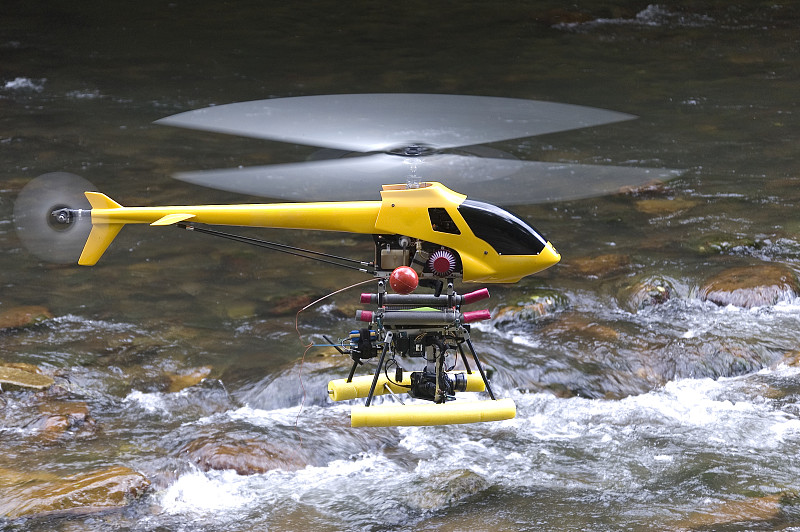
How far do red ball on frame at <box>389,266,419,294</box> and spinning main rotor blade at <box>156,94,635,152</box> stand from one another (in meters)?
0.78

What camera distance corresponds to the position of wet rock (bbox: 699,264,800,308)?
9.84 m

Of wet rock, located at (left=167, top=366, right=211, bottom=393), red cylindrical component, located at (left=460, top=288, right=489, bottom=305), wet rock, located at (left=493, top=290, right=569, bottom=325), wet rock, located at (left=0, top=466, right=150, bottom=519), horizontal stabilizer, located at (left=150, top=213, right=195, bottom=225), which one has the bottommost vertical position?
wet rock, located at (left=0, top=466, right=150, bottom=519)

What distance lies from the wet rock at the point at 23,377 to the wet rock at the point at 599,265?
5.89 m

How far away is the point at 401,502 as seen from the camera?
704cm

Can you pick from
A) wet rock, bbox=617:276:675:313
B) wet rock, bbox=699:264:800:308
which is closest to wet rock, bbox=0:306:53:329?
wet rock, bbox=617:276:675:313

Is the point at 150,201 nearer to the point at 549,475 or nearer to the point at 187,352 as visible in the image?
the point at 187,352

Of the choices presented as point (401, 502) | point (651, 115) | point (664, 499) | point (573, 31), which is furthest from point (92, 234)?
point (573, 31)

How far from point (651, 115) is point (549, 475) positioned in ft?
34.3

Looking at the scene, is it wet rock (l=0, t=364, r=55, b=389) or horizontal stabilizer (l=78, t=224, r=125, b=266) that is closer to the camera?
horizontal stabilizer (l=78, t=224, r=125, b=266)

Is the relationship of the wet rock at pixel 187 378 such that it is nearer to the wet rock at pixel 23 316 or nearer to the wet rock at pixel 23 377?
the wet rock at pixel 23 377

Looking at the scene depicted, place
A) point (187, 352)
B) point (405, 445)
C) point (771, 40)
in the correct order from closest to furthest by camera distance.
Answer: point (405, 445) < point (187, 352) < point (771, 40)

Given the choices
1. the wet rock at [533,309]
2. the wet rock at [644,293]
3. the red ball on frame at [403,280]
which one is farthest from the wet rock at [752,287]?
the red ball on frame at [403,280]

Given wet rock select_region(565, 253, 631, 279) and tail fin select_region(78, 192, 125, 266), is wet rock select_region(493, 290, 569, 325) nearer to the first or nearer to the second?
wet rock select_region(565, 253, 631, 279)

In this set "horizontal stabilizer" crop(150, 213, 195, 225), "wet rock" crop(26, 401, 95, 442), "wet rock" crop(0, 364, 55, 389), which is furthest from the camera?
"wet rock" crop(0, 364, 55, 389)
